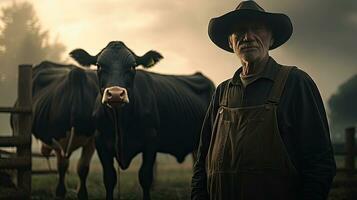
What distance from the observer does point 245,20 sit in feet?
10.7

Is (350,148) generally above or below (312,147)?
below

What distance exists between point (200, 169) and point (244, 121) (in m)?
0.58

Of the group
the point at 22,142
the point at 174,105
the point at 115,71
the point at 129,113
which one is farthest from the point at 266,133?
the point at 174,105

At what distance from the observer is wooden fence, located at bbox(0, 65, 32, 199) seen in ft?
24.2

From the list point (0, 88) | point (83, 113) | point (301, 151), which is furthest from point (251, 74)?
point (0, 88)

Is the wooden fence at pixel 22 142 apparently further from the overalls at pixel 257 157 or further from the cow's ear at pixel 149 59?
the overalls at pixel 257 157

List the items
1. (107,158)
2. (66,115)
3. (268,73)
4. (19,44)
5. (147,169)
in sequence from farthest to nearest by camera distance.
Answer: (19,44), (66,115), (147,169), (107,158), (268,73)

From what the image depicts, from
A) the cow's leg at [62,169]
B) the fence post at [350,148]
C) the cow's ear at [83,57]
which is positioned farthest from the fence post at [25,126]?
the fence post at [350,148]

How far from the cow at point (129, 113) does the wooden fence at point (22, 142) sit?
2.71 ft

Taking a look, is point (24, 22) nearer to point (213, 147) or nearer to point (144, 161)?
point (144, 161)

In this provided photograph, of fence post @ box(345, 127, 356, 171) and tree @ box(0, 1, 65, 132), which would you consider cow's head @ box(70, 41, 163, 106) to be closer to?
fence post @ box(345, 127, 356, 171)

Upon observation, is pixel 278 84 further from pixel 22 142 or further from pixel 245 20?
pixel 22 142

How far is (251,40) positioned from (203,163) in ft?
2.79

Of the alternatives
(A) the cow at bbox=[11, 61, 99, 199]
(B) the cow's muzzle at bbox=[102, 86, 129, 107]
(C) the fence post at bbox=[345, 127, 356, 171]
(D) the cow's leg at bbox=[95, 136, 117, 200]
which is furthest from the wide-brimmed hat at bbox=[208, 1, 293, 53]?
(C) the fence post at bbox=[345, 127, 356, 171]
